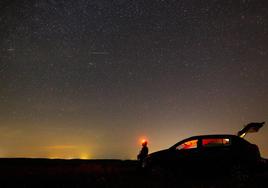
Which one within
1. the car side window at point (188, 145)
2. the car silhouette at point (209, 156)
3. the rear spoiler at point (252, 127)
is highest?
the rear spoiler at point (252, 127)

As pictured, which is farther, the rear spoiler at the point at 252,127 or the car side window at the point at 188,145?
the rear spoiler at the point at 252,127

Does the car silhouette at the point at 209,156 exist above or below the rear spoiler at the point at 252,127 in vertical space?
below

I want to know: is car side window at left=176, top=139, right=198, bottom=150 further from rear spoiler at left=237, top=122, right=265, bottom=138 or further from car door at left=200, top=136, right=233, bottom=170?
rear spoiler at left=237, top=122, right=265, bottom=138

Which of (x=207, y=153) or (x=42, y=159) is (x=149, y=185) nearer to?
(x=207, y=153)

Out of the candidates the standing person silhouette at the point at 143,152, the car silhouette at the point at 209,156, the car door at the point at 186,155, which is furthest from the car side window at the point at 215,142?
the standing person silhouette at the point at 143,152

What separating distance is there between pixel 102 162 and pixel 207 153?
8.46 metres

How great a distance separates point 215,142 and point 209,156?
52cm

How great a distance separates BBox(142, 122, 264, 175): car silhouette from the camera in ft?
35.1

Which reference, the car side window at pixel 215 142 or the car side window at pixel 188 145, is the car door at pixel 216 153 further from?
the car side window at pixel 188 145

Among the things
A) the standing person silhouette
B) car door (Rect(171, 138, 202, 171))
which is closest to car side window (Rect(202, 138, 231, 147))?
car door (Rect(171, 138, 202, 171))

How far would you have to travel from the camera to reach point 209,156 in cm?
1091

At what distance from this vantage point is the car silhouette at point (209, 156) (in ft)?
35.1

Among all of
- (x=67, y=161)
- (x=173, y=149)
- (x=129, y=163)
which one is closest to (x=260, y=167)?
(x=173, y=149)

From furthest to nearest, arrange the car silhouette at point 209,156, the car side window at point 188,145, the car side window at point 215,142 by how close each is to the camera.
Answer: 1. the car side window at point 188,145
2. the car side window at point 215,142
3. the car silhouette at point 209,156
